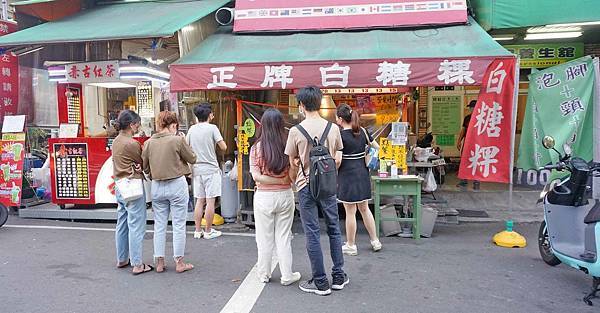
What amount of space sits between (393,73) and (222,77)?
2.26 meters

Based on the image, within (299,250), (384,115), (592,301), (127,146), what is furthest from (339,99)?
(592,301)

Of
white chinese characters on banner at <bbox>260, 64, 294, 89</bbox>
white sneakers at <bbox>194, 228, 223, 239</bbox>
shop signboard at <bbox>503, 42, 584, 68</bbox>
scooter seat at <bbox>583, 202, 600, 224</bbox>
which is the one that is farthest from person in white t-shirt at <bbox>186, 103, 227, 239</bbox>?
shop signboard at <bbox>503, 42, 584, 68</bbox>

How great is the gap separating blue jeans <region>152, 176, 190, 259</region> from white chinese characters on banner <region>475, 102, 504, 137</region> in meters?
3.71

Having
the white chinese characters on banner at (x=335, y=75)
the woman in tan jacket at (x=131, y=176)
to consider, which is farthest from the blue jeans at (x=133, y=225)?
the white chinese characters on banner at (x=335, y=75)

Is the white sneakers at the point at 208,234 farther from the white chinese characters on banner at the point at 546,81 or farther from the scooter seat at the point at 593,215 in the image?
the white chinese characters on banner at the point at 546,81

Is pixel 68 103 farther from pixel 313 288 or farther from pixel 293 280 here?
pixel 313 288

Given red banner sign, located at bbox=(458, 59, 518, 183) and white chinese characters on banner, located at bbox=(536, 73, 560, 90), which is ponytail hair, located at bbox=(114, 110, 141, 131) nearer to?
red banner sign, located at bbox=(458, 59, 518, 183)

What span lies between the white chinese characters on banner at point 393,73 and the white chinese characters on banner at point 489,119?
1030 mm

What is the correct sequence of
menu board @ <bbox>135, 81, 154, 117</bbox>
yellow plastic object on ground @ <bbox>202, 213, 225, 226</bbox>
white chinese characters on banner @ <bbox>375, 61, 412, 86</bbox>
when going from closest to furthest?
1. white chinese characters on banner @ <bbox>375, 61, 412, 86</bbox>
2. yellow plastic object on ground @ <bbox>202, 213, 225, 226</bbox>
3. menu board @ <bbox>135, 81, 154, 117</bbox>

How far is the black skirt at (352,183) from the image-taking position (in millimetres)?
5238

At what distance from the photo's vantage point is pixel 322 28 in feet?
24.6

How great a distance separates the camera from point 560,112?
19.3 feet

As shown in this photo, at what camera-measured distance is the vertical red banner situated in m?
8.30

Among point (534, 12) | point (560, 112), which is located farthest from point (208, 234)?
point (534, 12)
